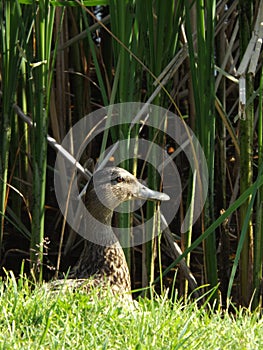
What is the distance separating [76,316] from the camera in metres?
2.61

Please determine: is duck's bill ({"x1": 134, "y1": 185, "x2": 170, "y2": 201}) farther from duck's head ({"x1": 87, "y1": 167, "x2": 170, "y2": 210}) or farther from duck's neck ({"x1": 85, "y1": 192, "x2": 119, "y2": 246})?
duck's neck ({"x1": 85, "y1": 192, "x2": 119, "y2": 246})

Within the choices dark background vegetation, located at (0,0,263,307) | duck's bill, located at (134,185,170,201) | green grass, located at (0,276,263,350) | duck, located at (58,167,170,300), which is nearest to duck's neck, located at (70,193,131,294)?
duck, located at (58,167,170,300)

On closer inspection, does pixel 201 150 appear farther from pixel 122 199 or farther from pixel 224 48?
pixel 224 48

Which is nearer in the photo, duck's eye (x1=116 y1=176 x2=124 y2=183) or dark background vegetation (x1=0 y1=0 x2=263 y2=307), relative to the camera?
dark background vegetation (x1=0 y1=0 x2=263 y2=307)

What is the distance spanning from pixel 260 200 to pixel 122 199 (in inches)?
28.4

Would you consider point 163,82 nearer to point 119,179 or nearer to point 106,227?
point 119,179

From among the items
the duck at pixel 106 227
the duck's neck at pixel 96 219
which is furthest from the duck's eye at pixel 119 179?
the duck's neck at pixel 96 219

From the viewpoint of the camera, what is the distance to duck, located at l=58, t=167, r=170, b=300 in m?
3.92

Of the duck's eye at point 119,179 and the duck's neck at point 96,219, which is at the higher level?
the duck's eye at point 119,179

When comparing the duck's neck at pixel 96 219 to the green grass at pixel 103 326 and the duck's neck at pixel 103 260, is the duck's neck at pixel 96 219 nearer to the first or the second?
the duck's neck at pixel 103 260

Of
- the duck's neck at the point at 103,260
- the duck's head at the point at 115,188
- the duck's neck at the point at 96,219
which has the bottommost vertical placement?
the duck's neck at the point at 103,260

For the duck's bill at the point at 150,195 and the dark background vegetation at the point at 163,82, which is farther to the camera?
the duck's bill at the point at 150,195

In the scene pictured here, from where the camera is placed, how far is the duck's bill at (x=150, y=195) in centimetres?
387

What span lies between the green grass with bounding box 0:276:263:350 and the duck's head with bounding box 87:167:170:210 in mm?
1205
